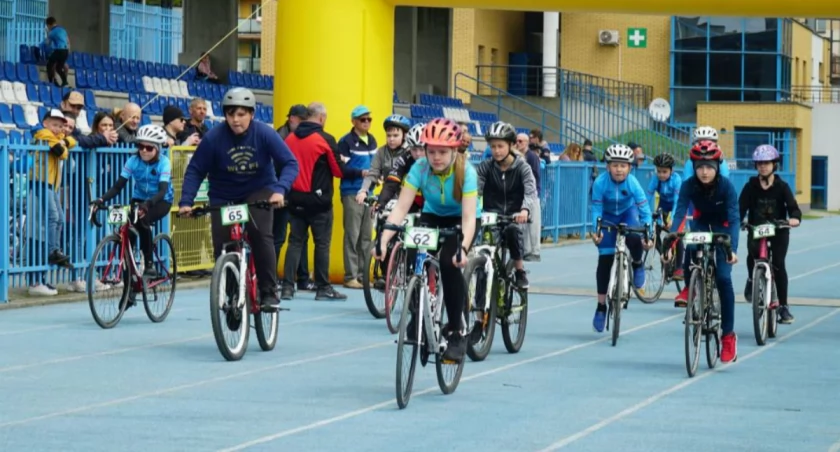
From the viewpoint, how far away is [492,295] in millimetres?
12344

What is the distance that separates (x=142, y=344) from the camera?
1344 cm

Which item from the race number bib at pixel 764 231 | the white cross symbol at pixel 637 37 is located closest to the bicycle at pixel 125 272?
the race number bib at pixel 764 231

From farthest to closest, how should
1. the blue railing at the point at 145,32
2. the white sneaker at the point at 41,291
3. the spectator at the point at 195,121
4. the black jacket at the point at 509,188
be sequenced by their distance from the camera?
the blue railing at the point at 145,32 < the spectator at the point at 195,121 < the white sneaker at the point at 41,291 < the black jacket at the point at 509,188

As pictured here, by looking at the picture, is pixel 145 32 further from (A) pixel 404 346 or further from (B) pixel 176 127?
(A) pixel 404 346

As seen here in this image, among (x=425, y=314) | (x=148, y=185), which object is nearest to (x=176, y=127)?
(x=148, y=185)

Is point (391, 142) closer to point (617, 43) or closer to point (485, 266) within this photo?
point (485, 266)

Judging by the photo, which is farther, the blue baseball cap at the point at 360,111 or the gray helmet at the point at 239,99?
the blue baseball cap at the point at 360,111

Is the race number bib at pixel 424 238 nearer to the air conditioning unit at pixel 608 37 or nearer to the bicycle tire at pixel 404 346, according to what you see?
the bicycle tire at pixel 404 346

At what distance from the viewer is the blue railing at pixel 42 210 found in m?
16.3

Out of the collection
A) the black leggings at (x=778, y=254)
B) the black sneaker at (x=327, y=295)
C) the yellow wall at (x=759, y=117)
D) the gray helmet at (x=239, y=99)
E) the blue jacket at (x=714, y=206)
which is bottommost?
the black sneaker at (x=327, y=295)

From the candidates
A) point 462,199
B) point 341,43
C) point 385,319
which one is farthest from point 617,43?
point 462,199

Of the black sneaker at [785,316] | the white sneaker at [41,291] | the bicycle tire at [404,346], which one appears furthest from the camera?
the white sneaker at [41,291]

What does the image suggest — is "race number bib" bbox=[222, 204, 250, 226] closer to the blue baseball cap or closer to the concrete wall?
the blue baseball cap

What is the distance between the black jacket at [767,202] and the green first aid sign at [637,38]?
4729cm
